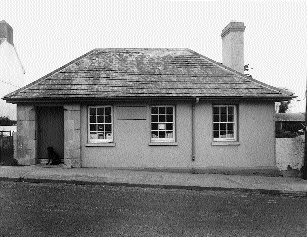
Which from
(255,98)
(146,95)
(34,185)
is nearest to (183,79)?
(146,95)

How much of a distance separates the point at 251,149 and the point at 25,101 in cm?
956

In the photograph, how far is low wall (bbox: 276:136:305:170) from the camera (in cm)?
1505

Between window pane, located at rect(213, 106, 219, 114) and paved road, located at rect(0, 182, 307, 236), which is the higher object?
window pane, located at rect(213, 106, 219, 114)

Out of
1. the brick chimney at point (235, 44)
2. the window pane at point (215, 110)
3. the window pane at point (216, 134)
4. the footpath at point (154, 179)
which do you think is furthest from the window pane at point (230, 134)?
the brick chimney at point (235, 44)

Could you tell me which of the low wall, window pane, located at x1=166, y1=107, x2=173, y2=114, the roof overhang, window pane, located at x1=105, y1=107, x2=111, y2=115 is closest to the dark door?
the roof overhang

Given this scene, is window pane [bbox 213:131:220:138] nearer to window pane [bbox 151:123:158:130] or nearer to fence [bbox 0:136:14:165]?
window pane [bbox 151:123:158:130]

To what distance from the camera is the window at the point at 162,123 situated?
588 inches

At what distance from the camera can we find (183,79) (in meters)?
15.5

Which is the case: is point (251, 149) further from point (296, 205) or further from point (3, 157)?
point (3, 157)

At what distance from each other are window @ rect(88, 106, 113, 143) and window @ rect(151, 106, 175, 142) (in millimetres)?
1818

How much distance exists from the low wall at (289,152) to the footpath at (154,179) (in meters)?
1.11

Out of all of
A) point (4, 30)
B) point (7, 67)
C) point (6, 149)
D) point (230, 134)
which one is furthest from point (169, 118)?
point (4, 30)

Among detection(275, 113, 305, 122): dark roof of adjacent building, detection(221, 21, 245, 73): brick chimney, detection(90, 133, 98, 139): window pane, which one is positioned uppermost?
detection(221, 21, 245, 73): brick chimney

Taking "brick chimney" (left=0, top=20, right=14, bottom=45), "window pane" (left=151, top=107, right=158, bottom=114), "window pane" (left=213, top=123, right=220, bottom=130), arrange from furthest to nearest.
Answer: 1. "brick chimney" (left=0, top=20, right=14, bottom=45)
2. "window pane" (left=213, top=123, right=220, bottom=130)
3. "window pane" (left=151, top=107, right=158, bottom=114)
